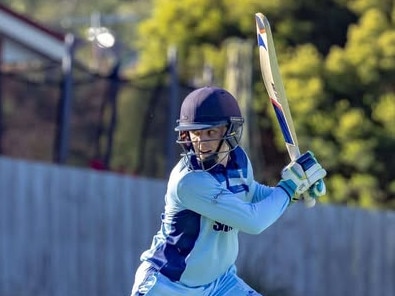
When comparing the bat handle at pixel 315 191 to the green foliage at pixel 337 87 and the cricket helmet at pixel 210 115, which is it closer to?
the cricket helmet at pixel 210 115

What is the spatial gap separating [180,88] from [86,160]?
A: 51.1 inches

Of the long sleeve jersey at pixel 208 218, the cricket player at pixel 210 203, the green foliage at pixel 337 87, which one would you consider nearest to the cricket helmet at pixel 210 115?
the cricket player at pixel 210 203

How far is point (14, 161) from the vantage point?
38.9ft

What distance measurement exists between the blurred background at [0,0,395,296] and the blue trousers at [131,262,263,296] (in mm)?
6018

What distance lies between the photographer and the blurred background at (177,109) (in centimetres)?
1195

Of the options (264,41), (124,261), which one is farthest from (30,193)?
(264,41)

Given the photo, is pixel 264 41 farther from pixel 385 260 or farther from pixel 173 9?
pixel 173 9

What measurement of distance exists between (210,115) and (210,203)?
0.37m

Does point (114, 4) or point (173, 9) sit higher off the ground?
point (114, 4)

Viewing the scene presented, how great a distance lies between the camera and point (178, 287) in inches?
222

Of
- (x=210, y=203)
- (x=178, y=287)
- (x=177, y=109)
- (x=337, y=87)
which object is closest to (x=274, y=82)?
(x=210, y=203)

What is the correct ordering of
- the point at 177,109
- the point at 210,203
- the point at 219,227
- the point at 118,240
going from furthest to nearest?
1. the point at 177,109
2. the point at 118,240
3. the point at 219,227
4. the point at 210,203

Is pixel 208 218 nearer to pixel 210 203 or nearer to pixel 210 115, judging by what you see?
pixel 210 203

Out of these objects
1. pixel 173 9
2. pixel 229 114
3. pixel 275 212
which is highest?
pixel 173 9
